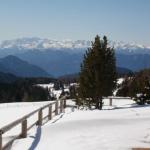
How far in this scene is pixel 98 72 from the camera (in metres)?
35.1

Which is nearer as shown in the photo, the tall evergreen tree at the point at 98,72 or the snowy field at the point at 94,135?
the snowy field at the point at 94,135

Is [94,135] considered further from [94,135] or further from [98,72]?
[98,72]

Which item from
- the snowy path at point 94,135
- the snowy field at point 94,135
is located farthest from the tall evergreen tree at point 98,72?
the snowy path at point 94,135

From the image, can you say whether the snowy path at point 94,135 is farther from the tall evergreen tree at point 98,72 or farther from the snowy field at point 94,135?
the tall evergreen tree at point 98,72

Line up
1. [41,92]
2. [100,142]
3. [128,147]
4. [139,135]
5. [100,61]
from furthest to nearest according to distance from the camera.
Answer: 1. [41,92]
2. [100,61]
3. [139,135]
4. [100,142]
5. [128,147]

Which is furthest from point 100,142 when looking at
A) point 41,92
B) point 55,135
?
point 41,92

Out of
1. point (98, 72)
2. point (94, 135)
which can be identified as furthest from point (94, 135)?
point (98, 72)

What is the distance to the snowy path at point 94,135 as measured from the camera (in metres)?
12.1

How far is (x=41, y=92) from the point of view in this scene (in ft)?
555

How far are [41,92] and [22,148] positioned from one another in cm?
15721

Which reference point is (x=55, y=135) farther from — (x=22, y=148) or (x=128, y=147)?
(x=128, y=147)

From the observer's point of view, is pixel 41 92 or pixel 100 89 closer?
pixel 100 89

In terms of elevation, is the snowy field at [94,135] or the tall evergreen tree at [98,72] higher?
the tall evergreen tree at [98,72]

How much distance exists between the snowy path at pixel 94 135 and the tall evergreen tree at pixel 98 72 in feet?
59.6
